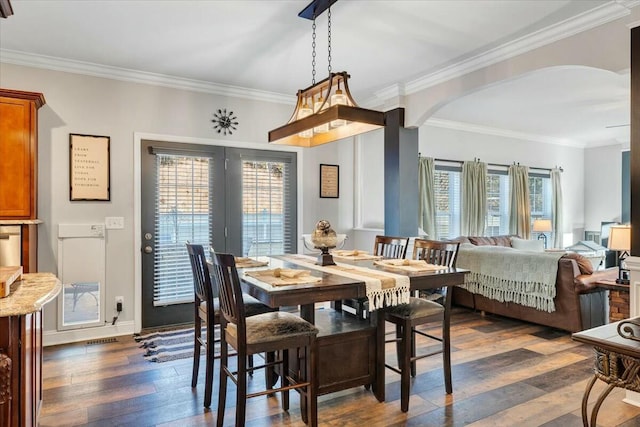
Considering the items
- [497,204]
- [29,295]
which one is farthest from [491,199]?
[29,295]

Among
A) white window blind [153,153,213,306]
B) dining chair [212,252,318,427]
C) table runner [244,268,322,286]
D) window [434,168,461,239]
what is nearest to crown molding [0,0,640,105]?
white window blind [153,153,213,306]

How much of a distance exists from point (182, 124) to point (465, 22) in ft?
9.49

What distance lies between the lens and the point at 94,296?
404 cm

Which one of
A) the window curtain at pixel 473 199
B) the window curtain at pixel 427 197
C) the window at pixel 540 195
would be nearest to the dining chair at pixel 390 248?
the window curtain at pixel 427 197

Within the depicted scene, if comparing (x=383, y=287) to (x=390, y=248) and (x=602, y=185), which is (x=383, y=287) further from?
(x=602, y=185)

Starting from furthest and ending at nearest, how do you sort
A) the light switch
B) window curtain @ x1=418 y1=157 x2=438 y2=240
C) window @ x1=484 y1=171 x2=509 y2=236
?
1. window @ x1=484 y1=171 x2=509 y2=236
2. window curtain @ x1=418 y1=157 x2=438 y2=240
3. the light switch

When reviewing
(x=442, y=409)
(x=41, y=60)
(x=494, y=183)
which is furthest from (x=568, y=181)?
(x=41, y=60)

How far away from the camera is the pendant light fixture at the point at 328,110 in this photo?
105 inches

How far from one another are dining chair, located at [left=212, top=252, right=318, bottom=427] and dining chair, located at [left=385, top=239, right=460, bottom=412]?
0.63m

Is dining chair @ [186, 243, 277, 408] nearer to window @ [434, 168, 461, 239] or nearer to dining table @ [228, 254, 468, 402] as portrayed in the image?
dining table @ [228, 254, 468, 402]

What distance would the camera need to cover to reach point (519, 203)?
752cm

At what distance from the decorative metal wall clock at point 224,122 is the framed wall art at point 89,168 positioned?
110cm

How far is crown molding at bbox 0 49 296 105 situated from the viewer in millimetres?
3686

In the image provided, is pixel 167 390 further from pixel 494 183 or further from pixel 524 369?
pixel 494 183
